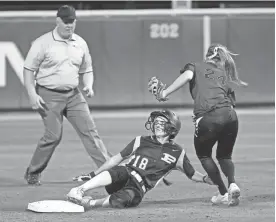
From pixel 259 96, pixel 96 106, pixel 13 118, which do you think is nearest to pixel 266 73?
pixel 259 96

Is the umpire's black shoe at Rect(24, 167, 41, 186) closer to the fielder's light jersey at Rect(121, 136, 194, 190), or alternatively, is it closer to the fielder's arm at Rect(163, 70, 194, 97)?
the fielder's light jersey at Rect(121, 136, 194, 190)

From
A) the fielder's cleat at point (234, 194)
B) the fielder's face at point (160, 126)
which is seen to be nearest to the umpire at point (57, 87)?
the fielder's face at point (160, 126)

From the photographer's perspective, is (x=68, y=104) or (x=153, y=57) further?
(x=153, y=57)

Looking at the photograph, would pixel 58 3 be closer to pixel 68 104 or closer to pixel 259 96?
pixel 259 96

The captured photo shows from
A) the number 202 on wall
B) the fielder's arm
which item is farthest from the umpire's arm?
the number 202 on wall

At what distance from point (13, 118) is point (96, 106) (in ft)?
6.18

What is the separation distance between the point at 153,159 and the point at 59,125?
1.75 metres

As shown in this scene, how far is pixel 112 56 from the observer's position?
61.3ft

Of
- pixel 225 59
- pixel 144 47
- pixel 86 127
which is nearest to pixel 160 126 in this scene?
pixel 225 59

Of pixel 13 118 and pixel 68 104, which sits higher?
pixel 68 104

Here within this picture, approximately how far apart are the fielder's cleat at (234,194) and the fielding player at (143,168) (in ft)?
0.71

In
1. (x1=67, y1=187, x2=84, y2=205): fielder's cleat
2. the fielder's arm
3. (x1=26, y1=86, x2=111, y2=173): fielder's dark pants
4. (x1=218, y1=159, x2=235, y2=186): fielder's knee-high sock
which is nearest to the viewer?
(x1=67, y1=187, x2=84, y2=205): fielder's cleat

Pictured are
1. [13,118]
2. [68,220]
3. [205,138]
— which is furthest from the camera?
[13,118]

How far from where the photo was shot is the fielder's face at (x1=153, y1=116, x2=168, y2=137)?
883 centimetres
